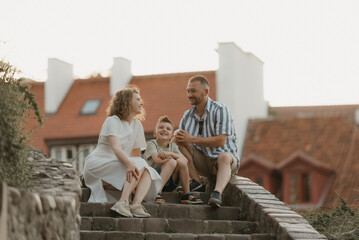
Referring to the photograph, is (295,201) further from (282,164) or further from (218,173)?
(218,173)

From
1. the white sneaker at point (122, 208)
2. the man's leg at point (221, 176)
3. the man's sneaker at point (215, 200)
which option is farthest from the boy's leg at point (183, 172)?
the white sneaker at point (122, 208)

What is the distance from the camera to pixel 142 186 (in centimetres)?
971

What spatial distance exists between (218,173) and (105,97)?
32.3 m

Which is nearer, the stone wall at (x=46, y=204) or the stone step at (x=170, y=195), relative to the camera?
the stone wall at (x=46, y=204)

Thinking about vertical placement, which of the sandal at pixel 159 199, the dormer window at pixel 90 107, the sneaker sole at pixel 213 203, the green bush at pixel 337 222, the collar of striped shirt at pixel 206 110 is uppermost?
the dormer window at pixel 90 107

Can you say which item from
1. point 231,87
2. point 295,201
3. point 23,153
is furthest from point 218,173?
point 231,87

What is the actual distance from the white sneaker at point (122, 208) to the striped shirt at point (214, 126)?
1.74m

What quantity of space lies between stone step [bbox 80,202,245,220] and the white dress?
0.28 m

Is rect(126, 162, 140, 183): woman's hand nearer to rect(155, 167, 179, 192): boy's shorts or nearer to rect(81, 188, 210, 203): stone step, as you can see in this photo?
rect(81, 188, 210, 203): stone step

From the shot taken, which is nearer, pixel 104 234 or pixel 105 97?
pixel 104 234

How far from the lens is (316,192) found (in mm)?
36406

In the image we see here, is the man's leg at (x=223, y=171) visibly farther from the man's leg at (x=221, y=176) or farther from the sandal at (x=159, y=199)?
the sandal at (x=159, y=199)

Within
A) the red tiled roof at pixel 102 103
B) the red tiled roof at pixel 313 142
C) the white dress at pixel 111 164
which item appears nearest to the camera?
the white dress at pixel 111 164

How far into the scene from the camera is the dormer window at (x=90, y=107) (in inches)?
1661
